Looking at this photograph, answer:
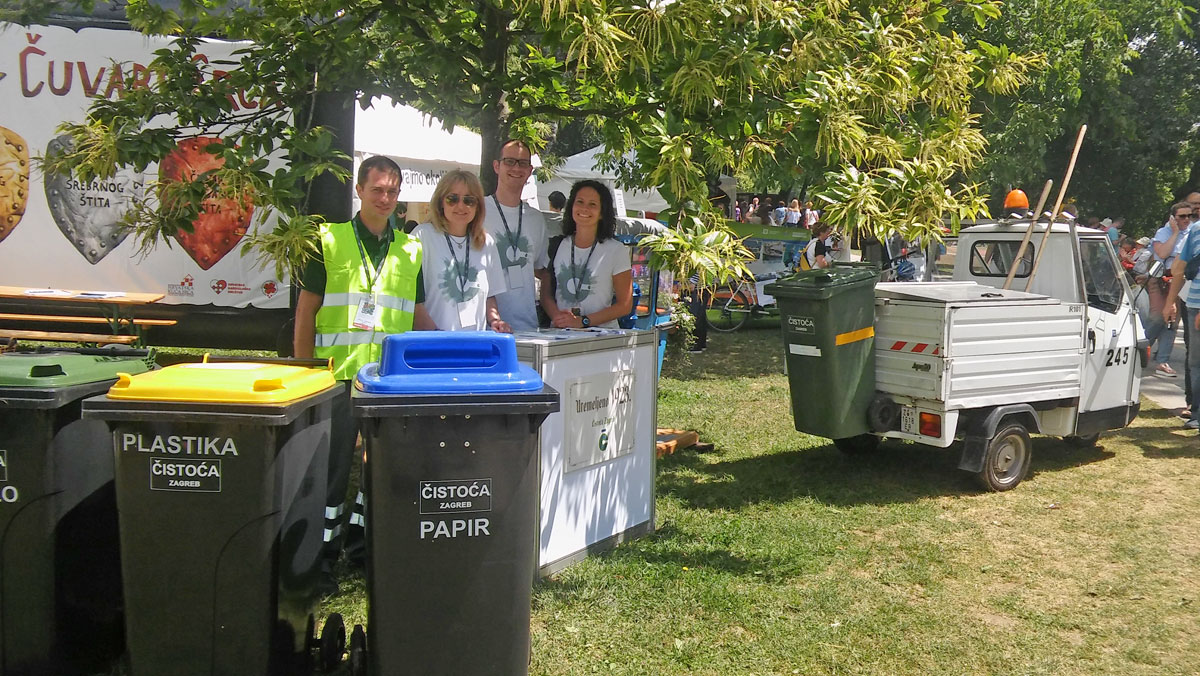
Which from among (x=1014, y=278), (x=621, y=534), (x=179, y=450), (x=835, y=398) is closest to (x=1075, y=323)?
(x=1014, y=278)

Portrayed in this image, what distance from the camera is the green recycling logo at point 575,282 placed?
212 inches

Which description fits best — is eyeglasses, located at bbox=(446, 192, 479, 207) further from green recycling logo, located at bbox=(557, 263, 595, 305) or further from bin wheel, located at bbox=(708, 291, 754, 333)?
bin wheel, located at bbox=(708, 291, 754, 333)

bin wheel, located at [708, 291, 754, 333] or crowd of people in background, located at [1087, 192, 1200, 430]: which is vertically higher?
crowd of people in background, located at [1087, 192, 1200, 430]

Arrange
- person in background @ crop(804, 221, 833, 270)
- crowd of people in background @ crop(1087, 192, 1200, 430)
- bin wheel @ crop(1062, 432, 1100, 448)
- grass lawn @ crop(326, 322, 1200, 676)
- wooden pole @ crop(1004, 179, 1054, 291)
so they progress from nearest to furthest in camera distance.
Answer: grass lawn @ crop(326, 322, 1200, 676) → wooden pole @ crop(1004, 179, 1054, 291) → bin wheel @ crop(1062, 432, 1100, 448) → crowd of people in background @ crop(1087, 192, 1200, 430) → person in background @ crop(804, 221, 833, 270)

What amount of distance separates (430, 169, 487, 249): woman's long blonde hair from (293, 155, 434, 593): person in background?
0.30m

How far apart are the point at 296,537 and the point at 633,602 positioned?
69.4 inches

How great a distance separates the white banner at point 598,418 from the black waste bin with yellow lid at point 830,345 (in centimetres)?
177

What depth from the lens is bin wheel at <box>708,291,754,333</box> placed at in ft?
52.8

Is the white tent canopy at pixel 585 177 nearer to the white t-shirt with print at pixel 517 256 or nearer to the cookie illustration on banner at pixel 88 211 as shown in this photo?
the cookie illustration on banner at pixel 88 211

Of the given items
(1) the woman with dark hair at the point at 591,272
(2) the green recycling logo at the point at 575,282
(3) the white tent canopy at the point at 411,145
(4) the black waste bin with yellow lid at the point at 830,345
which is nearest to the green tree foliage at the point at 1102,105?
(4) the black waste bin with yellow lid at the point at 830,345

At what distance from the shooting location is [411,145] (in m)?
10.9

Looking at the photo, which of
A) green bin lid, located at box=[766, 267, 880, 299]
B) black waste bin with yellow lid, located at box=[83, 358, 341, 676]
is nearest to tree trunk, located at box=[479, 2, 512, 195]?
green bin lid, located at box=[766, 267, 880, 299]

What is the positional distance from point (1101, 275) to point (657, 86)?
4385 mm

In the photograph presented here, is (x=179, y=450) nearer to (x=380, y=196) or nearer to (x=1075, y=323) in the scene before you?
(x=380, y=196)
